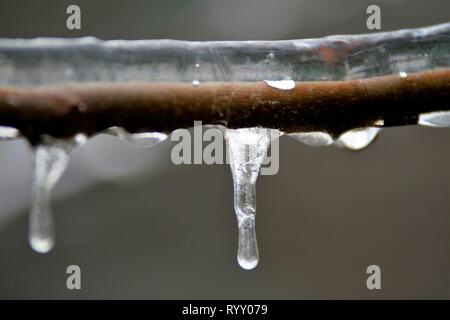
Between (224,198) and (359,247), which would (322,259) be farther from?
Answer: (224,198)

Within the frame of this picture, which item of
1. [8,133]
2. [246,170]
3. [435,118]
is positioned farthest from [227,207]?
[8,133]

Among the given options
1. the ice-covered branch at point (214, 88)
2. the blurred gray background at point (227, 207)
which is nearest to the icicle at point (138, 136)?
the ice-covered branch at point (214, 88)

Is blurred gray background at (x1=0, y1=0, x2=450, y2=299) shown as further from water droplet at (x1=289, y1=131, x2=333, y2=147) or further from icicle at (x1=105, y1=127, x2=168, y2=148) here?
icicle at (x1=105, y1=127, x2=168, y2=148)

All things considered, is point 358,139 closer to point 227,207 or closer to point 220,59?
point 220,59

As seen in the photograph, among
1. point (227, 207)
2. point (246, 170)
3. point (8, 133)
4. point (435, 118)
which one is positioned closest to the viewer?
point (8, 133)
